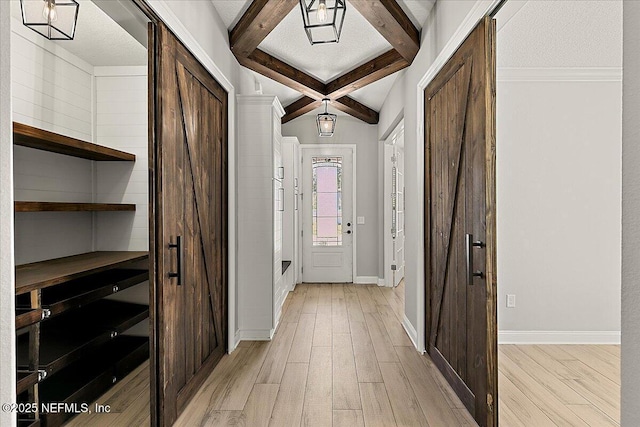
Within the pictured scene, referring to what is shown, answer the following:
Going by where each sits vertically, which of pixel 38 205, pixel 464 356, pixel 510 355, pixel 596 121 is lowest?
pixel 510 355

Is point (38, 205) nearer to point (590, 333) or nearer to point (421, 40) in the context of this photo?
point (421, 40)

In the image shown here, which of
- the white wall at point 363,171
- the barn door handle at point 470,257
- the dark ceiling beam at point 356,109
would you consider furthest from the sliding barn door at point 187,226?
the white wall at point 363,171

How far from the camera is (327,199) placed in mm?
7055

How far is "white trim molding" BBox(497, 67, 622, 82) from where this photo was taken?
378cm

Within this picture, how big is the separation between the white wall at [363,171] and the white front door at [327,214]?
14cm

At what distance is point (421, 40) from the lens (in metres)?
3.64

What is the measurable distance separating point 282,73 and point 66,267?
301 cm

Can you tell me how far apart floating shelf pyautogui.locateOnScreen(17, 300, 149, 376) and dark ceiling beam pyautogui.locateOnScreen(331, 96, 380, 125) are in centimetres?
390

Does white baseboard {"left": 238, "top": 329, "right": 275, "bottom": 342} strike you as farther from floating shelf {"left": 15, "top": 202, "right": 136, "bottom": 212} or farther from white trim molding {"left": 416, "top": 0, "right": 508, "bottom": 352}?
floating shelf {"left": 15, "top": 202, "right": 136, "bottom": 212}

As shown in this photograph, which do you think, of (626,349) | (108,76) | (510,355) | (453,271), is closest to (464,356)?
(453,271)

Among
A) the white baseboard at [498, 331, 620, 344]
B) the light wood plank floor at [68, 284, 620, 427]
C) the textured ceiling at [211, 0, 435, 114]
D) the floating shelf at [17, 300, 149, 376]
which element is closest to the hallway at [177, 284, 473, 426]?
the light wood plank floor at [68, 284, 620, 427]

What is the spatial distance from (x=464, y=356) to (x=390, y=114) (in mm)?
3623

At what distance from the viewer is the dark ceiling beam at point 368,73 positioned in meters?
4.12

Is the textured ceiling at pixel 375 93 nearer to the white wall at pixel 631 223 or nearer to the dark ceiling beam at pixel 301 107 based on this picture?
the dark ceiling beam at pixel 301 107
